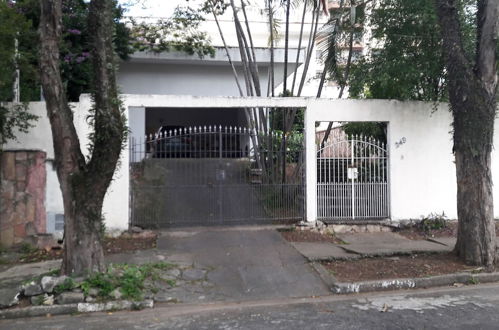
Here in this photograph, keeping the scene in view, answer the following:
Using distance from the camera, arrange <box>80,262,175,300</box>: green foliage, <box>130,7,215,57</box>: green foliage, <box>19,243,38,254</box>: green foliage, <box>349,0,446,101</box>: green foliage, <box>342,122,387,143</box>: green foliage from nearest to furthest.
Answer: <box>80,262,175,300</box>: green foliage
<box>19,243,38,254</box>: green foliage
<box>349,0,446,101</box>: green foliage
<box>342,122,387,143</box>: green foliage
<box>130,7,215,57</box>: green foliage

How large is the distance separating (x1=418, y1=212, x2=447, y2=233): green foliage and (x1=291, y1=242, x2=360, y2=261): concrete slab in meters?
2.46

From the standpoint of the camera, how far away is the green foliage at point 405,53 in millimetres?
9289

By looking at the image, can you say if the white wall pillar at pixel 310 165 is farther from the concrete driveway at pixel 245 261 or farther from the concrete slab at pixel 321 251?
the concrete slab at pixel 321 251

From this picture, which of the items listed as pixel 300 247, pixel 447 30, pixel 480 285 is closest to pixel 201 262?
pixel 300 247

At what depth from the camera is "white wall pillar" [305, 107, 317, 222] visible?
375 inches

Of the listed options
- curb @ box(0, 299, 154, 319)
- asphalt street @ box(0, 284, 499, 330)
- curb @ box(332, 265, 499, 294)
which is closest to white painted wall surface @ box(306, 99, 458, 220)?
curb @ box(332, 265, 499, 294)

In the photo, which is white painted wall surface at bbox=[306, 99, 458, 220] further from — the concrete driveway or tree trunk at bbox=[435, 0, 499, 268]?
the concrete driveway

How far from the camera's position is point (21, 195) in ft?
27.4

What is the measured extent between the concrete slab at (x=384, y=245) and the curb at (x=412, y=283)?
4.30 feet

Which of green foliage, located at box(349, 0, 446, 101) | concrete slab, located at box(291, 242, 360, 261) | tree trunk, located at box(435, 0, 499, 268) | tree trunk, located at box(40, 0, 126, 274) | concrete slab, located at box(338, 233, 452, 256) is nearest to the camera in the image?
tree trunk, located at box(40, 0, 126, 274)

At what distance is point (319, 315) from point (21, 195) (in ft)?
19.5

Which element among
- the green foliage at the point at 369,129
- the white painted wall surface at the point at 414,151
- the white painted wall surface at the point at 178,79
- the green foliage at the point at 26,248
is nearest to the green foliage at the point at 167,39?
the white painted wall surface at the point at 178,79

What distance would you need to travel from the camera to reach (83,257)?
6035 millimetres

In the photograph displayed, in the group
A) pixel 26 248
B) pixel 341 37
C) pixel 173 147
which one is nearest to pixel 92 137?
pixel 173 147
